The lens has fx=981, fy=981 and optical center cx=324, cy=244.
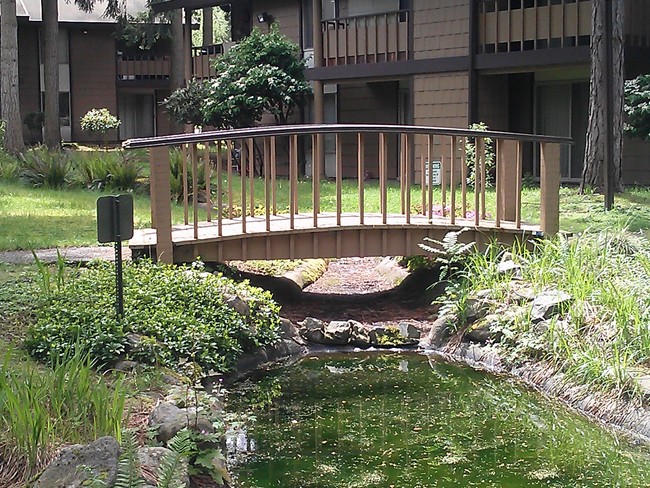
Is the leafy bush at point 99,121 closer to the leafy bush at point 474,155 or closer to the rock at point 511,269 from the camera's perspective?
the leafy bush at point 474,155

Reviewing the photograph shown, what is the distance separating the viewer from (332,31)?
2298 centimetres

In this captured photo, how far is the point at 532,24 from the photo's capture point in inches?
734

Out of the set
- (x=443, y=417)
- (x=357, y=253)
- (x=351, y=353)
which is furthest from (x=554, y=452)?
(x=357, y=253)

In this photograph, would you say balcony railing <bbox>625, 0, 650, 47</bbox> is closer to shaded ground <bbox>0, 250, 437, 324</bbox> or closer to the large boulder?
shaded ground <bbox>0, 250, 437, 324</bbox>

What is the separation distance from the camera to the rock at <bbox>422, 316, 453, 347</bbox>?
9836mm

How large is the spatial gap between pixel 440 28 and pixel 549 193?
34.1ft

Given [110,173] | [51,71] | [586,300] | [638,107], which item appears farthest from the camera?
[51,71]

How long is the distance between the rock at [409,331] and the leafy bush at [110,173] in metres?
8.67

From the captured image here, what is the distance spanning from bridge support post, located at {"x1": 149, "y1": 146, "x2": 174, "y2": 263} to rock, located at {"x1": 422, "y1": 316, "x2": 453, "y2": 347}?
275cm

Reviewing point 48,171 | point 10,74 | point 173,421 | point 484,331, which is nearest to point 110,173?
point 48,171

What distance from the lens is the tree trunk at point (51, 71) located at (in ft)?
90.3

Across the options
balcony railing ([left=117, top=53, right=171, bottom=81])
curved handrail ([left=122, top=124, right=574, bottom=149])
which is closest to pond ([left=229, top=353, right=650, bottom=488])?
curved handrail ([left=122, top=124, right=574, bottom=149])

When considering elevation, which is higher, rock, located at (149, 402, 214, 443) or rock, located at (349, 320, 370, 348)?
rock, located at (149, 402, 214, 443)

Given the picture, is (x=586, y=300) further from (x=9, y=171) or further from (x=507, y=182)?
(x=9, y=171)
